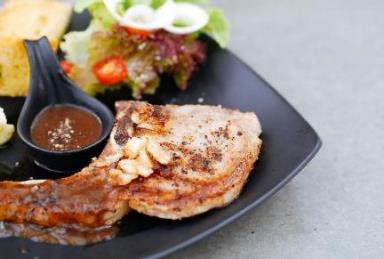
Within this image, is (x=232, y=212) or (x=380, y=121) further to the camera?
(x=380, y=121)

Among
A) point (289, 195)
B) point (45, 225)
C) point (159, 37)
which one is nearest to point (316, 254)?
point (289, 195)

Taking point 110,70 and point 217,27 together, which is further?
point 217,27

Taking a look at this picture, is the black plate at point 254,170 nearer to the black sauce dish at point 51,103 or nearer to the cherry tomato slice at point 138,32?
the black sauce dish at point 51,103

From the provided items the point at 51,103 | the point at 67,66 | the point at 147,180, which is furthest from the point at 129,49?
the point at 147,180

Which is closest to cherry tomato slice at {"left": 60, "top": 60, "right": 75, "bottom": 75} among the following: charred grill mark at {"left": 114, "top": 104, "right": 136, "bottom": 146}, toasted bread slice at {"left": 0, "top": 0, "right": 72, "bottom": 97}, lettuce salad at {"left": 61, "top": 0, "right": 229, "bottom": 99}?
lettuce salad at {"left": 61, "top": 0, "right": 229, "bottom": 99}

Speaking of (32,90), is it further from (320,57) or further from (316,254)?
(320,57)

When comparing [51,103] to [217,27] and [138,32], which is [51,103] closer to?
[138,32]

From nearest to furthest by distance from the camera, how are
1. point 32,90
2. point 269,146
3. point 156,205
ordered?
point 156,205 → point 269,146 → point 32,90
